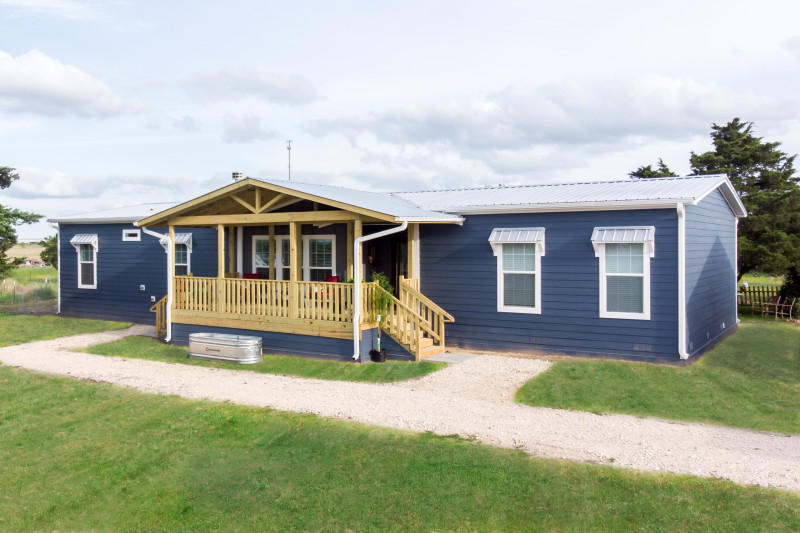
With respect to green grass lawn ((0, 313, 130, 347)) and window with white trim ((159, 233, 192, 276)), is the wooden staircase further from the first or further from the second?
green grass lawn ((0, 313, 130, 347))

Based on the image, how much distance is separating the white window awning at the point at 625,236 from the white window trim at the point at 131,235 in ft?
41.7

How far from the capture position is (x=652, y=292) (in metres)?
10.4

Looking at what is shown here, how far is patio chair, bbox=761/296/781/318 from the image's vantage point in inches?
691

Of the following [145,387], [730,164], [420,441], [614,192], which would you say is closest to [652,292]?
[614,192]

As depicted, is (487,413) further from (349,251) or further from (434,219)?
(349,251)

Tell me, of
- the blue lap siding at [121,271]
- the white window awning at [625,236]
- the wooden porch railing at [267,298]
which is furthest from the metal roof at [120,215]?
the white window awning at [625,236]

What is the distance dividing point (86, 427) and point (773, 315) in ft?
60.2

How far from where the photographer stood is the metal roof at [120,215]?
676 inches

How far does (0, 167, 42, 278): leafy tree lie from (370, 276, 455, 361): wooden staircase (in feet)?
45.2

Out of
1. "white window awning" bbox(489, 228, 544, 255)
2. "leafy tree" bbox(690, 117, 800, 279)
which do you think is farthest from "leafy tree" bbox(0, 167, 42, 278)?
"leafy tree" bbox(690, 117, 800, 279)

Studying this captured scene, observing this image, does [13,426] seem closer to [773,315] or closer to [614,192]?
[614,192]

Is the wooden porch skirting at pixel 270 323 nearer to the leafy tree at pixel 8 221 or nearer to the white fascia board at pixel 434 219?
Answer: the white fascia board at pixel 434 219

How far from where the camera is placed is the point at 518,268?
11.6 meters

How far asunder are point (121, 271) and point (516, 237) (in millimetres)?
12007
